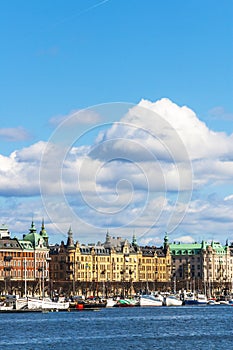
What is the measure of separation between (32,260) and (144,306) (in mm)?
34889

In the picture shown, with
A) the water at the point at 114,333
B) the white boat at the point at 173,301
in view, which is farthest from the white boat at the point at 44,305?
the white boat at the point at 173,301

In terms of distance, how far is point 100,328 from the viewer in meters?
95.6

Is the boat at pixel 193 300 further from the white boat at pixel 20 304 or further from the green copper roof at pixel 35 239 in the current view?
the white boat at pixel 20 304

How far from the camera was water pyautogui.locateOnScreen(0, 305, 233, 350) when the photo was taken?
7512 cm

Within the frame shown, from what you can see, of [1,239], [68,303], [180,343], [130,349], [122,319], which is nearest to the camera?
[130,349]

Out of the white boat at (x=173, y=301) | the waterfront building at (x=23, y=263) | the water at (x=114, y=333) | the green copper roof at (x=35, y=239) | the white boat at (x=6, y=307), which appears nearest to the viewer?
the water at (x=114, y=333)

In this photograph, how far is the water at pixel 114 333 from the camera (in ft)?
246

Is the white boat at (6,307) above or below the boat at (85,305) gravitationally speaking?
below

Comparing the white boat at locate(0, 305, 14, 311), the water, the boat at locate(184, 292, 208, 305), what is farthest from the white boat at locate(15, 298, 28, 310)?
the boat at locate(184, 292, 208, 305)

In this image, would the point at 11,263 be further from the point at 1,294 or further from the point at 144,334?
the point at 144,334

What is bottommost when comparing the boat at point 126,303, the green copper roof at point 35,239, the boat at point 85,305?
the boat at point 85,305

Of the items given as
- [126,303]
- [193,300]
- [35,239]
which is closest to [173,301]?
[193,300]

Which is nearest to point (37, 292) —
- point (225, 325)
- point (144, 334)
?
point (225, 325)

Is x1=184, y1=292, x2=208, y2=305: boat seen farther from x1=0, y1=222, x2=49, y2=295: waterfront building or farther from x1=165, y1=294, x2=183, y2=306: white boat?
x1=0, y1=222, x2=49, y2=295: waterfront building
